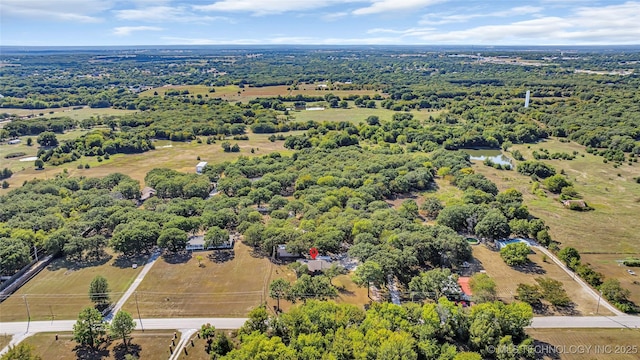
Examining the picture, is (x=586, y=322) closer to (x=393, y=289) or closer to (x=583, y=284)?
(x=583, y=284)

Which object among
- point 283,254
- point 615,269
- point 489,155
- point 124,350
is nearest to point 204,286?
point 283,254

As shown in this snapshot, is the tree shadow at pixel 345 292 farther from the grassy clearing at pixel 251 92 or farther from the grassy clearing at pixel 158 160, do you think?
the grassy clearing at pixel 251 92

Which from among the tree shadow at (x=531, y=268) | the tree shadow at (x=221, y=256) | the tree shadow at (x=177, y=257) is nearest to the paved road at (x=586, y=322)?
the tree shadow at (x=531, y=268)

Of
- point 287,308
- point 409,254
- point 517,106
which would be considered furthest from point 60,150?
point 517,106

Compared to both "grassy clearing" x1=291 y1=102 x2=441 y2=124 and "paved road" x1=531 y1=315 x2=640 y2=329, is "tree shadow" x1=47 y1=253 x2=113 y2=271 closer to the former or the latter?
"paved road" x1=531 y1=315 x2=640 y2=329

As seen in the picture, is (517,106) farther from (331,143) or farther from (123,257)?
(123,257)

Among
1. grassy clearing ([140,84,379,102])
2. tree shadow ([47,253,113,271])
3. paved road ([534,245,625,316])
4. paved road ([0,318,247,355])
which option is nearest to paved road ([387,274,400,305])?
paved road ([0,318,247,355])

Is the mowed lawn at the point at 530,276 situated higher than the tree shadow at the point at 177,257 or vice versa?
the tree shadow at the point at 177,257
